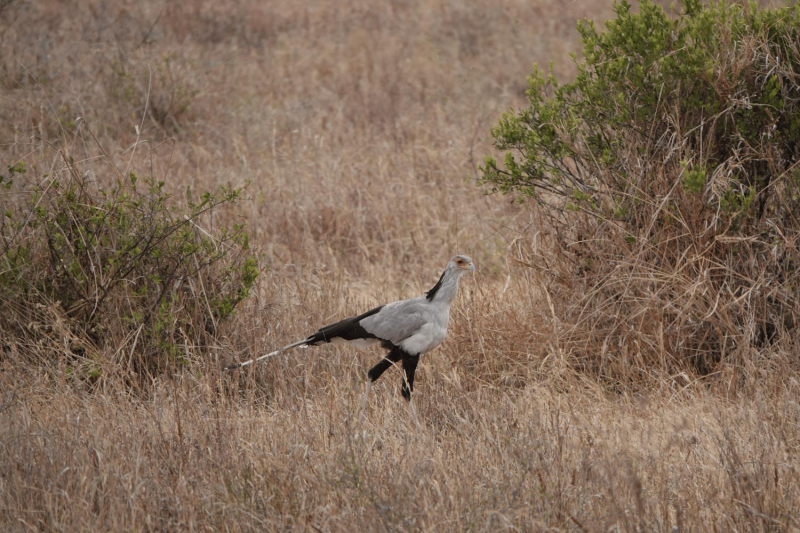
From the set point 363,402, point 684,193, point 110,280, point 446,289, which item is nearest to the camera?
point 363,402

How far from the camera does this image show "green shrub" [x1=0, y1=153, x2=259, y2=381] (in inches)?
211

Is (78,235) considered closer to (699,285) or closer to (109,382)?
(109,382)

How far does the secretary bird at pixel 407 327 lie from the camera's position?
4.80 metres

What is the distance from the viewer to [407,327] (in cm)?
Result: 481

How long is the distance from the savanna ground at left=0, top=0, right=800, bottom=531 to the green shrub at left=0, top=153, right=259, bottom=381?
130mm

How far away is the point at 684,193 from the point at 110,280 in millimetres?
3516

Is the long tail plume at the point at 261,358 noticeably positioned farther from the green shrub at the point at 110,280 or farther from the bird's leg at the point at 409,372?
the bird's leg at the point at 409,372

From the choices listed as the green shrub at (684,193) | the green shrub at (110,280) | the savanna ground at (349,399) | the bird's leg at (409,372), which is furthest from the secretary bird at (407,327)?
the green shrub at (684,193)

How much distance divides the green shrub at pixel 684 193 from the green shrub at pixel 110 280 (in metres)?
2.03

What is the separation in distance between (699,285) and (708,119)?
3.39 ft

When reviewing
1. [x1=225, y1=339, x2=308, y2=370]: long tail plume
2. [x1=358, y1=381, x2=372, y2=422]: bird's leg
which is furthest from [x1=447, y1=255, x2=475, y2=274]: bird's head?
[x1=225, y1=339, x2=308, y2=370]: long tail plume

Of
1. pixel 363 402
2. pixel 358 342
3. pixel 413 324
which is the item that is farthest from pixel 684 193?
pixel 363 402

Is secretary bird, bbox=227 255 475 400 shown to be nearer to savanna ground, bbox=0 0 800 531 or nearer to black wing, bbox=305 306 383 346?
black wing, bbox=305 306 383 346

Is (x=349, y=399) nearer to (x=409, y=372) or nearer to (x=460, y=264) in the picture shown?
(x=409, y=372)
